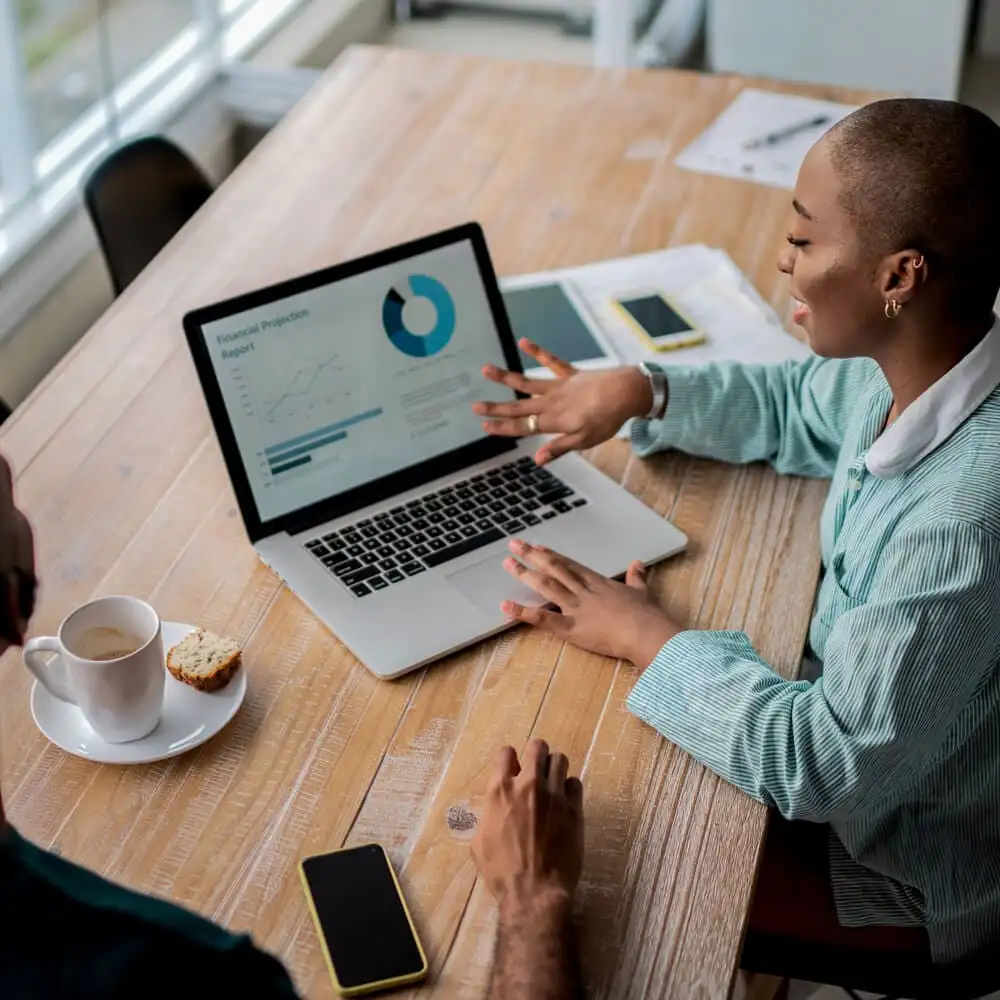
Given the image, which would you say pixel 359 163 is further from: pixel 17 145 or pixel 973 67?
pixel 973 67

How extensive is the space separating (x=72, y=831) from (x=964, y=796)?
0.83 m

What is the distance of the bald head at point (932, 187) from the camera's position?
1188 millimetres

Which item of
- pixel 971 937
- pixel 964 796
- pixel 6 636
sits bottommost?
pixel 971 937

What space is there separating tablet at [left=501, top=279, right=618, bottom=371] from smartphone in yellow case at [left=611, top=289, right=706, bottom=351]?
0.17 feet

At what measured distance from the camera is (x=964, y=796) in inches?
53.1

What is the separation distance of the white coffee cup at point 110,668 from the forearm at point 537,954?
14.5 inches

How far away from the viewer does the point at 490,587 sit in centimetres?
142

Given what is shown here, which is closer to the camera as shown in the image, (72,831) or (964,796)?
(72,831)

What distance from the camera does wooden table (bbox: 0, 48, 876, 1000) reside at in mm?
1124

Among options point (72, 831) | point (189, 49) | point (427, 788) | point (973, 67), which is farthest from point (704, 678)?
point (973, 67)

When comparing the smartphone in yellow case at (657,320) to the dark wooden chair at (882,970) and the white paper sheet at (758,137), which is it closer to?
the white paper sheet at (758,137)

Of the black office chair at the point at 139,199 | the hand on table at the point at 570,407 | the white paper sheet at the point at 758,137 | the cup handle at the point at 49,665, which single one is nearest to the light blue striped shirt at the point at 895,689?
the hand on table at the point at 570,407

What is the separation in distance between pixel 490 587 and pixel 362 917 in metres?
0.42

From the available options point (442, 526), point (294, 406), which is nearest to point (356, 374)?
point (294, 406)
